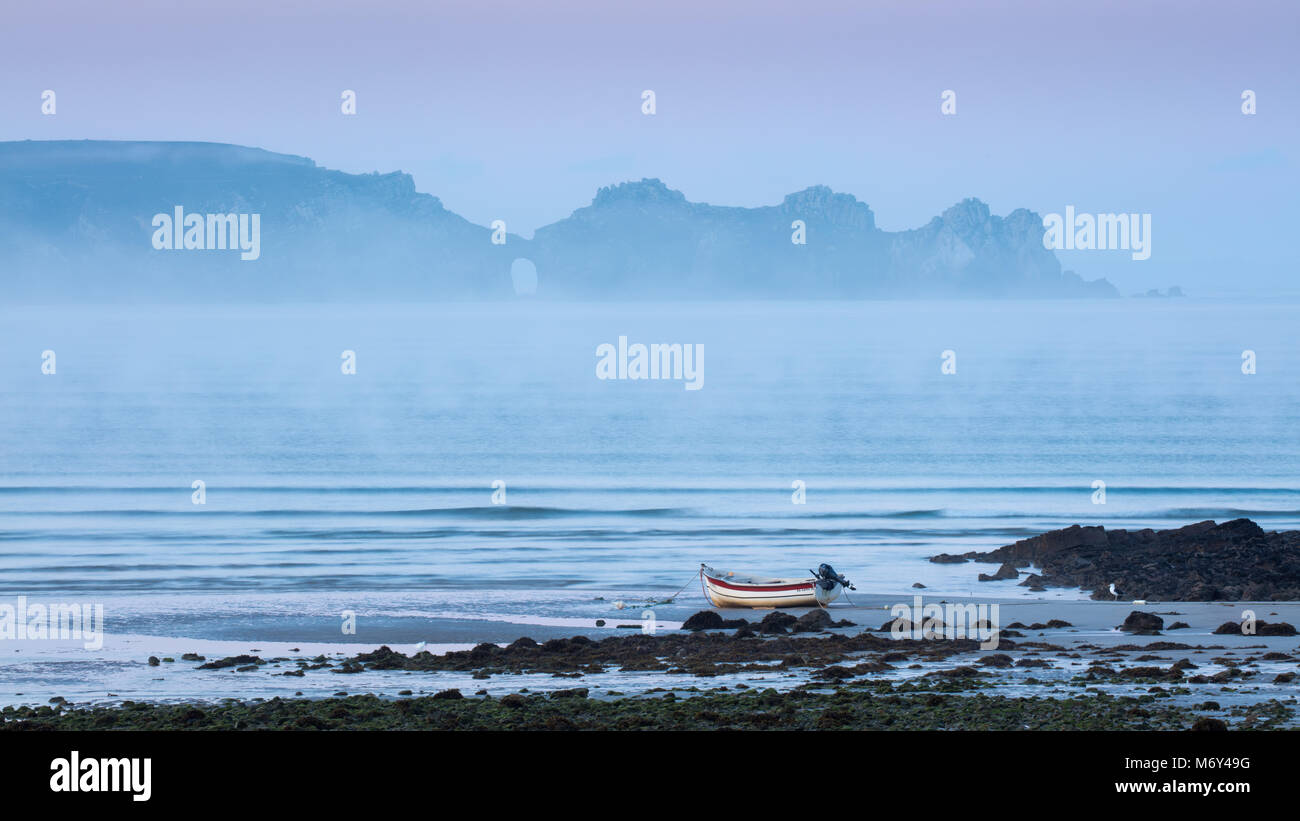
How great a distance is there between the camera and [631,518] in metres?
67.1

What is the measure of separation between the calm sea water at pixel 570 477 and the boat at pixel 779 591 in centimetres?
444

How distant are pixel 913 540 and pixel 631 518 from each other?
15.9 metres

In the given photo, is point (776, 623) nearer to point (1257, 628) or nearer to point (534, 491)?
point (1257, 628)

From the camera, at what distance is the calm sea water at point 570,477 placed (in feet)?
157

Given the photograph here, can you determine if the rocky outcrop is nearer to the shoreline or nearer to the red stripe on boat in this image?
the shoreline

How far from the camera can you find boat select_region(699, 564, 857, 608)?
37.4 m

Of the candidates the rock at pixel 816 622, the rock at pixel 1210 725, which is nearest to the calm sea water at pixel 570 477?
the rock at pixel 816 622

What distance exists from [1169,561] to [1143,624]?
10569mm
